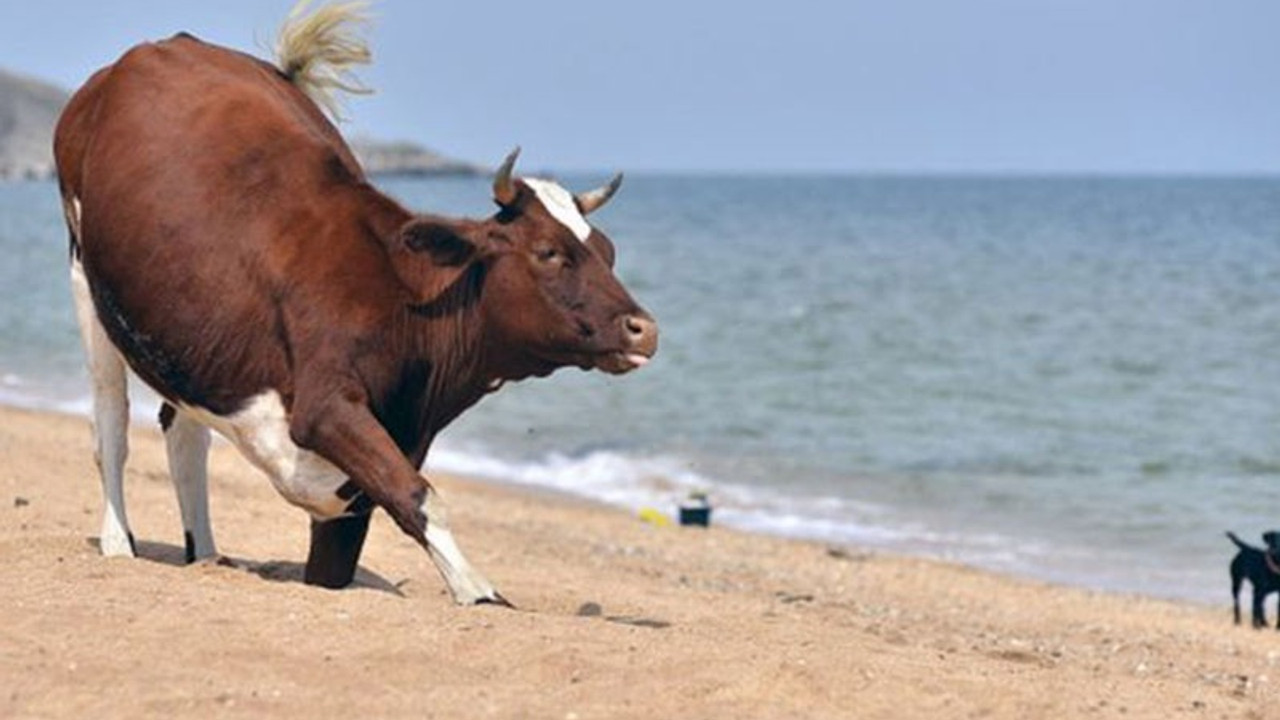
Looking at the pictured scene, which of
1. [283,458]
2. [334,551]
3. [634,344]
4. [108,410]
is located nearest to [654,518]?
[108,410]

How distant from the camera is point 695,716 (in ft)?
26.2

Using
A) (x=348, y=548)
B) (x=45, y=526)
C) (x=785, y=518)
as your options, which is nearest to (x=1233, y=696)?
(x=348, y=548)

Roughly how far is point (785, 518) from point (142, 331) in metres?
13.9

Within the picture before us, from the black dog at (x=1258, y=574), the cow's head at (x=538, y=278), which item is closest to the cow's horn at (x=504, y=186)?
the cow's head at (x=538, y=278)

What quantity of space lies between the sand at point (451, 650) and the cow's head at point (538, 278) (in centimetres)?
100

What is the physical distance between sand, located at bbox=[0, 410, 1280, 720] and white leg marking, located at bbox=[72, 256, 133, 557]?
20 centimetres

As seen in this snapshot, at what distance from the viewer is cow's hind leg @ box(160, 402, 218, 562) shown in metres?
10.9

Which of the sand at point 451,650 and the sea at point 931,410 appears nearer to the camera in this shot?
the sand at point 451,650

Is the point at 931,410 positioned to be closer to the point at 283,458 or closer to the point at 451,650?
the point at 283,458

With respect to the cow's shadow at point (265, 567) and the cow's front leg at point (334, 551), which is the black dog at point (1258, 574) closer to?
the cow's shadow at point (265, 567)

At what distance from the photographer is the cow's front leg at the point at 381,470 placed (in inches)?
363

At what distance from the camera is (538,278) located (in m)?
9.42

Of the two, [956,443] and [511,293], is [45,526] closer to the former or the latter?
[511,293]

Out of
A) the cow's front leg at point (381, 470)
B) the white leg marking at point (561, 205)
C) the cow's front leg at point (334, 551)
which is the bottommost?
the cow's front leg at point (334, 551)
